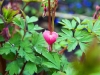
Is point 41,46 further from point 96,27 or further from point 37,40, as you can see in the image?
point 96,27

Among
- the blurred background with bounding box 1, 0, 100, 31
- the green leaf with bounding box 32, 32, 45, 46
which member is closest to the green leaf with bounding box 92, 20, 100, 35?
the green leaf with bounding box 32, 32, 45, 46

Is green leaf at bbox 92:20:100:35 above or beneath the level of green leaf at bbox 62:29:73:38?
above

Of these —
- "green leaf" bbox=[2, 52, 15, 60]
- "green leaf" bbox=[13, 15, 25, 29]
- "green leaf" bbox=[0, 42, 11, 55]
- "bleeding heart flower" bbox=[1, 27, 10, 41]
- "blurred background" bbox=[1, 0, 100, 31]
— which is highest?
"green leaf" bbox=[13, 15, 25, 29]

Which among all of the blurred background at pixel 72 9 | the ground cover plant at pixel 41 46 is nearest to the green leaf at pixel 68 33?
the ground cover plant at pixel 41 46

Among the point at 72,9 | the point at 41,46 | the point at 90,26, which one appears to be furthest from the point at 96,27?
the point at 72,9

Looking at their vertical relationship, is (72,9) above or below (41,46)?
below

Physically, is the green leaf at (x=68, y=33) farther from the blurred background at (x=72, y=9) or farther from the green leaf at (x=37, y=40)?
the blurred background at (x=72, y=9)

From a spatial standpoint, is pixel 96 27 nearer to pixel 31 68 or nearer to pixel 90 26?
pixel 90 26

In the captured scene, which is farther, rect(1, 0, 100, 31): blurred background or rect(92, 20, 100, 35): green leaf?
rect(1, 0, 100, 31): blurred background

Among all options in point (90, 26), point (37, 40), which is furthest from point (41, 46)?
point (90, 26)

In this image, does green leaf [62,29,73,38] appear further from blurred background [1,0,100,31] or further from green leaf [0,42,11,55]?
blurred background [1,0,100,31]

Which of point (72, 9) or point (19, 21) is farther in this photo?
point (72, 9)

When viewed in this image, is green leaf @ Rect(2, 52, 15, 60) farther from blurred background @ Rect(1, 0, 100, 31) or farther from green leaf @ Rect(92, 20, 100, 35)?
blurred background @ Rect(1, 0, 100, 31)

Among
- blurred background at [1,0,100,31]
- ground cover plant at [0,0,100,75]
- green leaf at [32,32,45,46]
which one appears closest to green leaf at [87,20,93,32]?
ground cover plant at [0,0,100,75]
